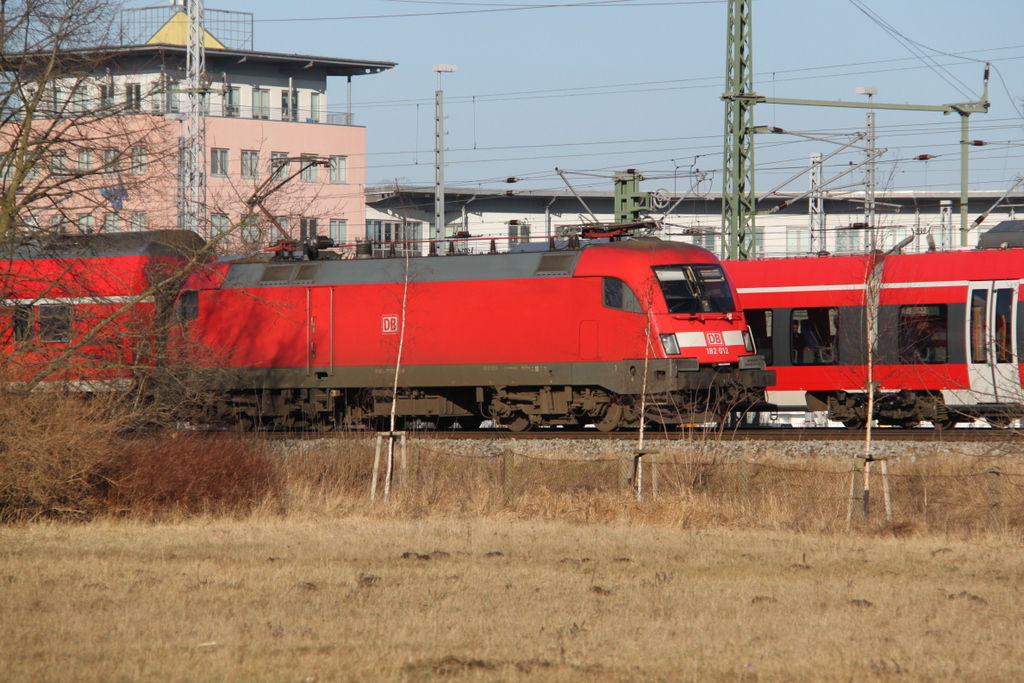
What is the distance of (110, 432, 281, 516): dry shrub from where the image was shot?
599 inches

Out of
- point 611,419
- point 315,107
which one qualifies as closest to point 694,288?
point 611,419

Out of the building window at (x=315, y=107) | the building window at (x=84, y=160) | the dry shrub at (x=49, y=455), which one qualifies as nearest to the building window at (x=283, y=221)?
the building window at (x=84, y=160)

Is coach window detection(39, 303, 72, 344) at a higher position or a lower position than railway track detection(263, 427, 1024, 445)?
higher

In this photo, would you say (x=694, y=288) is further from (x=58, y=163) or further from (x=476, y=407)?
(x=58, y=163)

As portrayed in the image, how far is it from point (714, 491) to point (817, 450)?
274 centimetres

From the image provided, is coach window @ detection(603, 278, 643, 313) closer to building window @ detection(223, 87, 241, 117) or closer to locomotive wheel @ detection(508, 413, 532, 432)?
locomotive wheel @ detection(508, 413, 532, 432)

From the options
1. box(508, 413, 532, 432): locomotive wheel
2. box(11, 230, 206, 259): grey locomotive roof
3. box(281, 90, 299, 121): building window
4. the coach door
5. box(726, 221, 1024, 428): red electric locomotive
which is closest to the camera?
box(11, 230, 206, 259): grey locomotive roof

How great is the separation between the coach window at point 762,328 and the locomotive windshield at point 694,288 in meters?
2.70

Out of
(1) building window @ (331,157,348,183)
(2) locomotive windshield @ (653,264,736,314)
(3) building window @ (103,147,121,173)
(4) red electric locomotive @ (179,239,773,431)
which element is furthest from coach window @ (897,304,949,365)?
(1) building window @ (331,157,348,183)

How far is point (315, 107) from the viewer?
2515 inches

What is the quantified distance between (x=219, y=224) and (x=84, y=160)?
2.49 meters

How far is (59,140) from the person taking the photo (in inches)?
610

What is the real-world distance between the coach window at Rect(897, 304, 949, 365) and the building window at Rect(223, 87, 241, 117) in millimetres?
44945

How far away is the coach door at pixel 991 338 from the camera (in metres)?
20.8
